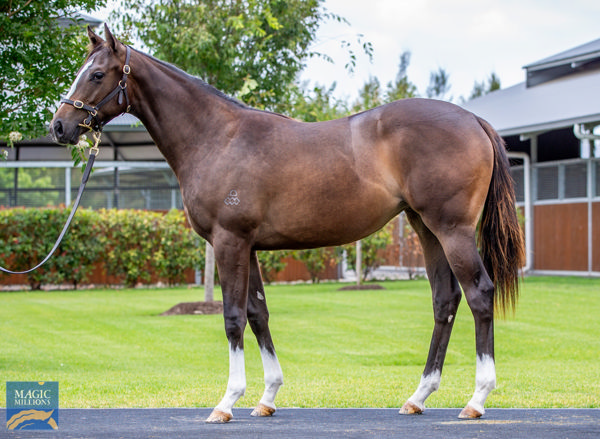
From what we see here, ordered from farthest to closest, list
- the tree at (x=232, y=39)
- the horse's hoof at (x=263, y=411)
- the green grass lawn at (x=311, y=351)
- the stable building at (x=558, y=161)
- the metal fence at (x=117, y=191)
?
the metal fence at (x=117, y=191), the stable building at (x=558, y=161), the tree at (x=232, y=39), the green grass lawn at (x=311, y=351), the horse's hoof at (x=263, y=411)

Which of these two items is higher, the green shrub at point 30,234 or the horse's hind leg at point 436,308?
the green shrub at point 30,234

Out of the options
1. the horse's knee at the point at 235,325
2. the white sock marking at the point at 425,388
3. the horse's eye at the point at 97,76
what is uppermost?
the horse's eye at the point at 97,76

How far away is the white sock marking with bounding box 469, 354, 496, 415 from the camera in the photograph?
5.14m

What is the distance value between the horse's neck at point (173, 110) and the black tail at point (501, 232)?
6.36 feet

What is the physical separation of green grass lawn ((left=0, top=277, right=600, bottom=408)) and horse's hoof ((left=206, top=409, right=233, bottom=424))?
46.8 inches

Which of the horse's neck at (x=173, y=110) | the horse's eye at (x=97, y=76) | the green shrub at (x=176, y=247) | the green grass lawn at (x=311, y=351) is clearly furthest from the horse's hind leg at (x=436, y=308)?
the green shrub at (x=176, y=247)


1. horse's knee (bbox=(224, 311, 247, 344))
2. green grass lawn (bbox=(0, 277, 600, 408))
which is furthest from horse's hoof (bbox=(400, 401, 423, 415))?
horse's knee (bbox=(224, 311, 247, 344))

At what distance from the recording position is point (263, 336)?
5.59 metres

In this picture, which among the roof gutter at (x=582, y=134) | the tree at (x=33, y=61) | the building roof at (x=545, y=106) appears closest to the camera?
the tree at (x=33, y=61)

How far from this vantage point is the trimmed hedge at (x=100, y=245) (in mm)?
20375

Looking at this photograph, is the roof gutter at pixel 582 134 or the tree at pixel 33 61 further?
the roof gutter at pixel 582 134

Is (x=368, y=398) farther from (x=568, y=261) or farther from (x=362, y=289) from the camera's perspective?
(x=568, y=261)

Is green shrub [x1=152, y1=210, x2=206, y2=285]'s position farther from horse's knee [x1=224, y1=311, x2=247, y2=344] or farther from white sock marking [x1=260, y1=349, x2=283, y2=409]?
horse's knee [x1=224, y1=311, x2=247, y2=344]

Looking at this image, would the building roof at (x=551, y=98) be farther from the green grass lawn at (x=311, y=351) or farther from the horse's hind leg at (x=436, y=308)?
the horse's hind leg at (x=436, y=308)
